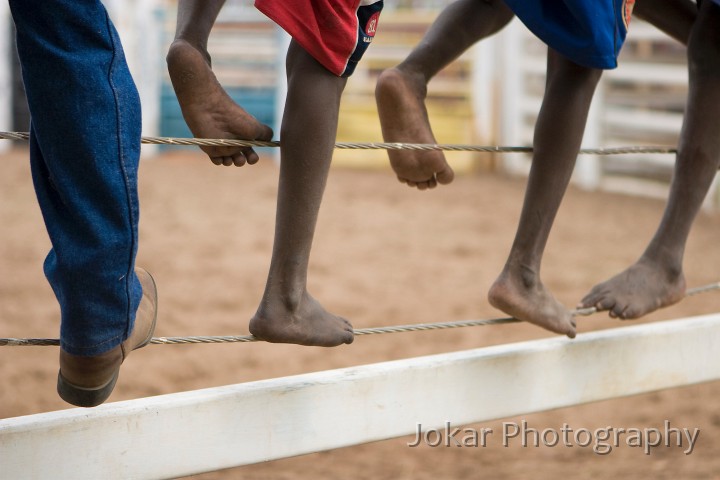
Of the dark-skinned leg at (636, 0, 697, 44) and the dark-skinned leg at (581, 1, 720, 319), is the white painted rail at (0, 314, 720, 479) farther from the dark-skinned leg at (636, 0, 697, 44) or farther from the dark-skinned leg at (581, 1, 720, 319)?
the dark-skinned leg at (636, 0, 697, 44)

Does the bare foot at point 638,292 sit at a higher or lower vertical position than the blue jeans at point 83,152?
lower

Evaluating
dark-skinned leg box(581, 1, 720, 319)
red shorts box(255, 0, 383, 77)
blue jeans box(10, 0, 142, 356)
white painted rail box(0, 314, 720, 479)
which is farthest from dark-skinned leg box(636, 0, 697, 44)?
blue jeans box(10, 0, 142, 356)

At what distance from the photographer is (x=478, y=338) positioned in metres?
2.98

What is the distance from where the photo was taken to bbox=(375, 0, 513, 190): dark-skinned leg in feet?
5.20

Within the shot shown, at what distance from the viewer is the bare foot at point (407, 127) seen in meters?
1.58

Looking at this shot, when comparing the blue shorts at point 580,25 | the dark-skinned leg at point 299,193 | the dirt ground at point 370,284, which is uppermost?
the blue shorts at point 580,25

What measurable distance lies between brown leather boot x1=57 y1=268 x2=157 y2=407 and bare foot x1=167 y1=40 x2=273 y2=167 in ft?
0.79

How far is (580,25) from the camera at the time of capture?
1409mm

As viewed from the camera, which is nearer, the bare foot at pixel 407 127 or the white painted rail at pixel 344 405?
the white painted rail at pixel 344 405

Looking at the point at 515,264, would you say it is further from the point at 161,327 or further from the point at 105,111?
the point at 161,327

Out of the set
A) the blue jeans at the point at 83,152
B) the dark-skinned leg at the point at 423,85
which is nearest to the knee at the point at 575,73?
the dark-skinned leg at the point at 423,85

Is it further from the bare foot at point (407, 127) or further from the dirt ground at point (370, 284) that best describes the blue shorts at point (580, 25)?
the dirt ground at point (370, 284)

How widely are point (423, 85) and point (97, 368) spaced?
0.79 meters

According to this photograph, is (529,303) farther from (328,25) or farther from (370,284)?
(370,284)
